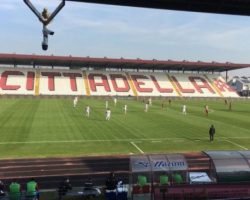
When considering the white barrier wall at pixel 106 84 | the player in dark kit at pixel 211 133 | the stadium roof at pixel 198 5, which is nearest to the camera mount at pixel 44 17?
the stadium roof at pixel 198 5

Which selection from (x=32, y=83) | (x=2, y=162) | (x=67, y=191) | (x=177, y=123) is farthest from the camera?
(x=32, y=83)

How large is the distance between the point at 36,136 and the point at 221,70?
82.1m

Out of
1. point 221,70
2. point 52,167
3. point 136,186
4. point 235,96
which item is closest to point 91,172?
point 52,167

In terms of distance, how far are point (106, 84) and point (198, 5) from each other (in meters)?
79.6

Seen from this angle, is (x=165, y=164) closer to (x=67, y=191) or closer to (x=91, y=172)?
(x=67, y=191)

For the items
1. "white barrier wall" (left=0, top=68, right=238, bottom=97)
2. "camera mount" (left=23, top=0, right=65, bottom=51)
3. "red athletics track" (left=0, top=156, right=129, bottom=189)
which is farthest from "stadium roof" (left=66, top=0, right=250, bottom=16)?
"white barrier wall" (left=0, top=68, right=238, bottom=97)

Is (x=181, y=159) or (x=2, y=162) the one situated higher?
(x=181, y=159)

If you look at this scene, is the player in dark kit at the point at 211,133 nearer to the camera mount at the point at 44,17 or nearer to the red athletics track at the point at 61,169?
the red athletics track at the point at 61,169

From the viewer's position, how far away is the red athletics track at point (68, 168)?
22.0 meters

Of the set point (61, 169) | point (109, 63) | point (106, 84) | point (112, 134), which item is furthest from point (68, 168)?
point (109, 63)

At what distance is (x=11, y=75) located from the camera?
9162cm

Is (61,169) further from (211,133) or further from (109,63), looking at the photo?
(109,63)

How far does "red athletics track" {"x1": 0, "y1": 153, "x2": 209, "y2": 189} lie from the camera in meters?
22.0

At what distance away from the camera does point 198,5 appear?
16.2 meters
